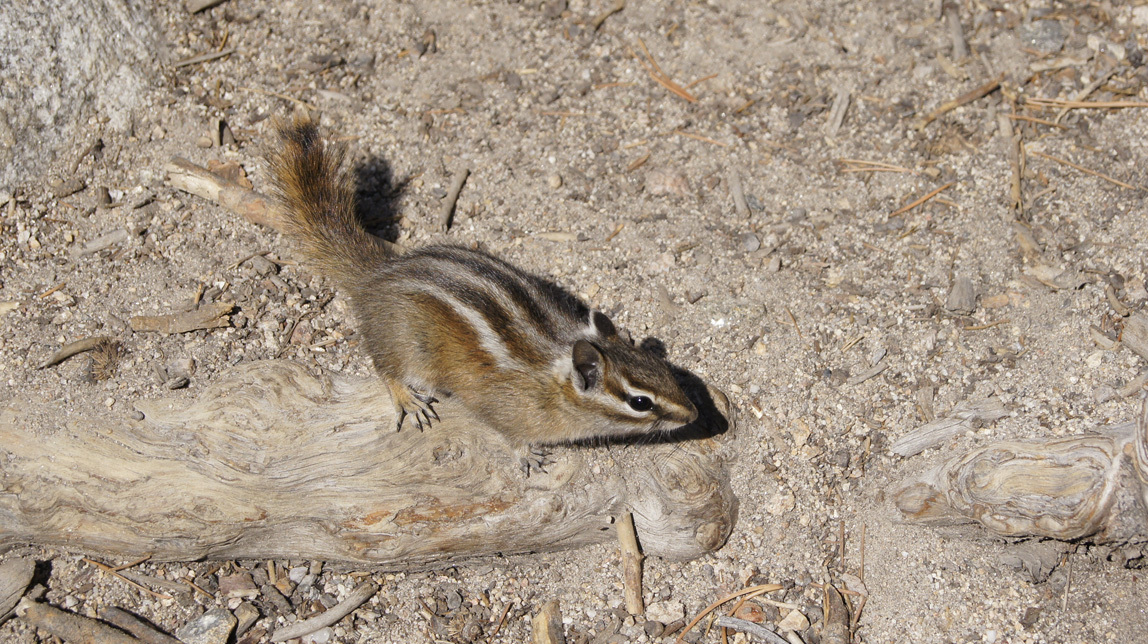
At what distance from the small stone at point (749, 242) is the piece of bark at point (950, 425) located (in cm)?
135

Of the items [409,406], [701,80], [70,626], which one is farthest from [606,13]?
[70,626]

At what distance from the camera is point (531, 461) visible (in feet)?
12.6

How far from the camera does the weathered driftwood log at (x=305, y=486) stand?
11.9 feet

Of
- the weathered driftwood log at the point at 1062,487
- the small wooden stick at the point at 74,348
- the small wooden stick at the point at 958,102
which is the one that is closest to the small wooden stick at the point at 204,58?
the small wooden stick at the point at 74,348

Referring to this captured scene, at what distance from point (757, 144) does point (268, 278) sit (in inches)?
119

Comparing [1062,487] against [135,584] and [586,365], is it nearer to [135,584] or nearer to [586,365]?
[586,365]

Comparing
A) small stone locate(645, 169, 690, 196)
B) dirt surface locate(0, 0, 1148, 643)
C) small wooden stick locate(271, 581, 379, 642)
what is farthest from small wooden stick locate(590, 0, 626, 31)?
small wooden stick locate(271, 581, 379, 642)

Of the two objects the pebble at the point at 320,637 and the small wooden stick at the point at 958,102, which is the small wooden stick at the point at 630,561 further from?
the small wooden stick at the point at 958,102

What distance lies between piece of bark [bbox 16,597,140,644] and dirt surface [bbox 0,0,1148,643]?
9cm

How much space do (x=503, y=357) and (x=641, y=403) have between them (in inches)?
27.1

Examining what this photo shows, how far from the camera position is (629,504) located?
391cm

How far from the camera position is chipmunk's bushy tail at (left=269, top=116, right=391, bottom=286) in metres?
4.17

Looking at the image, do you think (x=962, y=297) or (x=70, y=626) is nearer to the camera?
(x=70, y=626)

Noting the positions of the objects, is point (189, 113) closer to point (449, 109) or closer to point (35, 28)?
point (35, 28)
